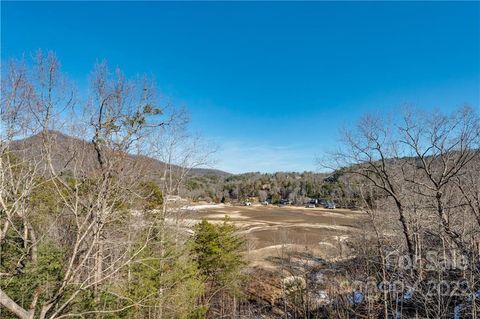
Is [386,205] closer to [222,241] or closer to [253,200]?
[222,241]

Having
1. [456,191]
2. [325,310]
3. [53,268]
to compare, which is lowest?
[325,310]

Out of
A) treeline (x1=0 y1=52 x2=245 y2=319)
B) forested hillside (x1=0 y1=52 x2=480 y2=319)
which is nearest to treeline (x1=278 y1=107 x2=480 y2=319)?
forested hillside (x1=0 y1=52 x2=480 y2=319)

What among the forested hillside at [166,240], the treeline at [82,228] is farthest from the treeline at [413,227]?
the treeline at [82,228]

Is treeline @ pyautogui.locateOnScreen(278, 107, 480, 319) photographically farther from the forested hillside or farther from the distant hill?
the distant hill

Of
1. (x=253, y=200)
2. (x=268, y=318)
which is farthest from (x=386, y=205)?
(x=253, y=200)

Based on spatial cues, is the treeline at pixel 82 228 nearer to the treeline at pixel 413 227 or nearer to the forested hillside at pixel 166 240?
the forested hillside at pixel 166 240

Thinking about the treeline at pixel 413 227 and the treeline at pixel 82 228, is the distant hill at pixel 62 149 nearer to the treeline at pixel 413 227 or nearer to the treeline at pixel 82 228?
the treeline at pixel 82 228

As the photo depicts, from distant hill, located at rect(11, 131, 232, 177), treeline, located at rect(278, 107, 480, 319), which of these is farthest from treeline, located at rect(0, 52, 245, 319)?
treeline, located at rect(278, 107, 480, 319)

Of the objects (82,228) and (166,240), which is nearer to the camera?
(82,228)

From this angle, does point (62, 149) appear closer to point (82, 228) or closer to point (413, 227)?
point (82, 228)

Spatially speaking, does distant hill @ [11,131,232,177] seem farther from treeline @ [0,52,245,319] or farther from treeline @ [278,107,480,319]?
treeline @ [278,107,480,319]

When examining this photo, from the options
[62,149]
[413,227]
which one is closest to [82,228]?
[62,149]
